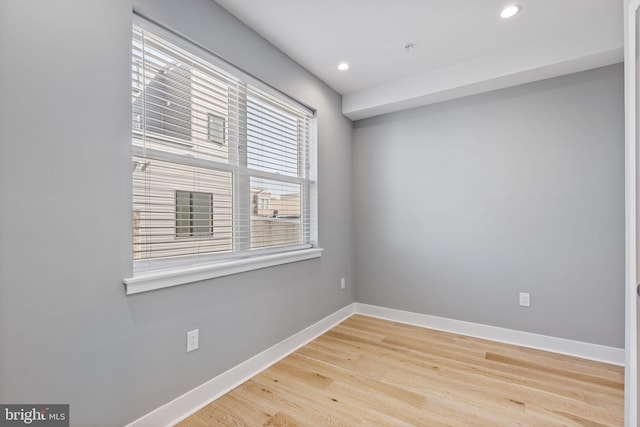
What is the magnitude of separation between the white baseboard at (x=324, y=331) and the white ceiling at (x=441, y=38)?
2172 millimetres

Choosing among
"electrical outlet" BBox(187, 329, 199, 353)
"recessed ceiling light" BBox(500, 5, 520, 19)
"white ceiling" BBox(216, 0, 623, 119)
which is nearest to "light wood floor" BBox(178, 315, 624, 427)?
"electrical outlet" BBox(187, 329, 199, 353)

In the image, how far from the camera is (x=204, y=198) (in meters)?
1.91

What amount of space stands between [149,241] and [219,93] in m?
1.06

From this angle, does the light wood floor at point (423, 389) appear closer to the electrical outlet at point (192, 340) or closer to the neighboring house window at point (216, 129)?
the electrical outlet at point (192, 340)

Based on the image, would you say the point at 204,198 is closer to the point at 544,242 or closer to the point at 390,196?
the point at 390,196

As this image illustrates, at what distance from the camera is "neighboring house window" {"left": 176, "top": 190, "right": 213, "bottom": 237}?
5.78ft

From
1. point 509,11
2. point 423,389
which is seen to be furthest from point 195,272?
point 509,11

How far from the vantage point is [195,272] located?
1.72 m

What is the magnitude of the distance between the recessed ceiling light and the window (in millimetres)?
1606

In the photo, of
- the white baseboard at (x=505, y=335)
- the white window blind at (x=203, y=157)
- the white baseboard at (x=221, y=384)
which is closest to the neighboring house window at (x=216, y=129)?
the white window blind at (x=203, y=157)

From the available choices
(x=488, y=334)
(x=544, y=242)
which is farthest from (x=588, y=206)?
(x=488, y=334)

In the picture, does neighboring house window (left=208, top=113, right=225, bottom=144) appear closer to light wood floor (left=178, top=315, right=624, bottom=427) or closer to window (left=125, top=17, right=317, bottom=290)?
window (left=125, top=17, right=317, bottom=290)

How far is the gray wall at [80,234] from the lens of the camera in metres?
1.13

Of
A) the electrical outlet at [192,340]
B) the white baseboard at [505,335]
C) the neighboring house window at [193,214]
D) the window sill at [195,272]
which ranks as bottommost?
the white baseboard at [505,335]
